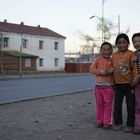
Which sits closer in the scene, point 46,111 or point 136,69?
point 136,69

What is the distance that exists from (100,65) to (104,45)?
369mm

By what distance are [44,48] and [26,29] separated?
4082mm

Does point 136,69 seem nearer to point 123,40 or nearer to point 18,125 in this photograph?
point 123,40

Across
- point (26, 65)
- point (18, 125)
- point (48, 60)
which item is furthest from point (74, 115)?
point (48, 60)

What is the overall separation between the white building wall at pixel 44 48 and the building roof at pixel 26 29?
0.67m

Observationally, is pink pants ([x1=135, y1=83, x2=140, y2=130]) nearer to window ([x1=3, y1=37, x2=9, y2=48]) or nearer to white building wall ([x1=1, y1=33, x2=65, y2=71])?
white building wall ([x1=1, y1=33, x2=65, y2=71])

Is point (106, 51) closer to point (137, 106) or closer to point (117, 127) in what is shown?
point (137, 106)

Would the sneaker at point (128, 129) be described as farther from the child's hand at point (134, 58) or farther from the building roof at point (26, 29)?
the building roof at point (26, 29)

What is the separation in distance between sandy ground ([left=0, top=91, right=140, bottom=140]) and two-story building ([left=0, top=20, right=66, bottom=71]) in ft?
160

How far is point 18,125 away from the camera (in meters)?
7.96

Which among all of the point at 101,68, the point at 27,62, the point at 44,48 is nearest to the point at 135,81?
the point at 101,68

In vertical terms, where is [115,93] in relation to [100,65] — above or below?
below

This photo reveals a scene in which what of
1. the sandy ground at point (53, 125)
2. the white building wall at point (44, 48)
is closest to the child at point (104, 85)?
the sandy ground at point (53, 125)

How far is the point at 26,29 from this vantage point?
65.6 m
